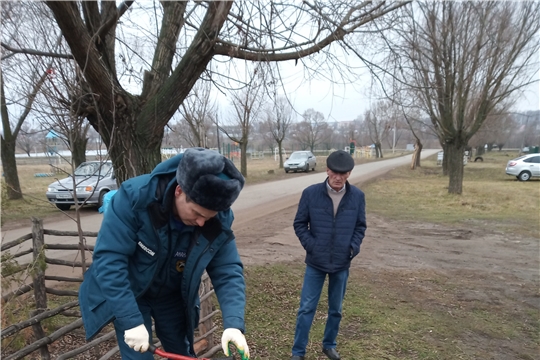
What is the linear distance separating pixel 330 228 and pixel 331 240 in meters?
0.10

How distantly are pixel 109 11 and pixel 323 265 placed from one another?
10.2 ft

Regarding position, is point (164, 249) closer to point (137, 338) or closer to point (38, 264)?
point (137, 338)

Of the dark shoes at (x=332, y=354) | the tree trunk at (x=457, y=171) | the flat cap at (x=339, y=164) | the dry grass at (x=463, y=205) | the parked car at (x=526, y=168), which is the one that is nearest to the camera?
the flat cap at (x=339, y=164)

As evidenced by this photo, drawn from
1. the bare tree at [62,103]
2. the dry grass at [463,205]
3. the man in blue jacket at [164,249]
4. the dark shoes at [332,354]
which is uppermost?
the bare tree at [62,103]

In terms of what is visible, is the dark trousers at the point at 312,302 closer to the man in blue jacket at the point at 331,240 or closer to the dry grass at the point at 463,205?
the man in blue jacket at the point at 331,240

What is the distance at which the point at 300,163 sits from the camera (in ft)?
81.4

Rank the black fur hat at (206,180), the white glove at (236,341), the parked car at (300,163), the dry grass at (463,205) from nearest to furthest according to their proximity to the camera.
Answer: the black fur hat at (206,180) < the white glove at (236,341) < the dry grass at (463,205) < the parked car at (300,163)

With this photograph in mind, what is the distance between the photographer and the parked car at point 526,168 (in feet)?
69.9

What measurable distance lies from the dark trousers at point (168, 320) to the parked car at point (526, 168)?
24.2 m

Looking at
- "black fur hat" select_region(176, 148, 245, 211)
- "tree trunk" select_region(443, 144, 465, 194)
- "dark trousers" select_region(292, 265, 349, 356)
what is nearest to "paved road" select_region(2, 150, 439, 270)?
"dark trousers" select_region(292, 265, 349, 356)

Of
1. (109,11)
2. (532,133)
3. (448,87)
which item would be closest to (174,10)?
(109,11)

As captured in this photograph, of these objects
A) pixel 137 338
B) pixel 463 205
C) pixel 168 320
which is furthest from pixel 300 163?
pixel 137 338

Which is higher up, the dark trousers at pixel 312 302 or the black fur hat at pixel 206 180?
the black fur hat at pixel 206 180

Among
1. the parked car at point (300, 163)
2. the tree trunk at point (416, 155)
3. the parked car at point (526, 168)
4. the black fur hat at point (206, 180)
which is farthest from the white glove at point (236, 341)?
the tree trunk at point (416, 155)
